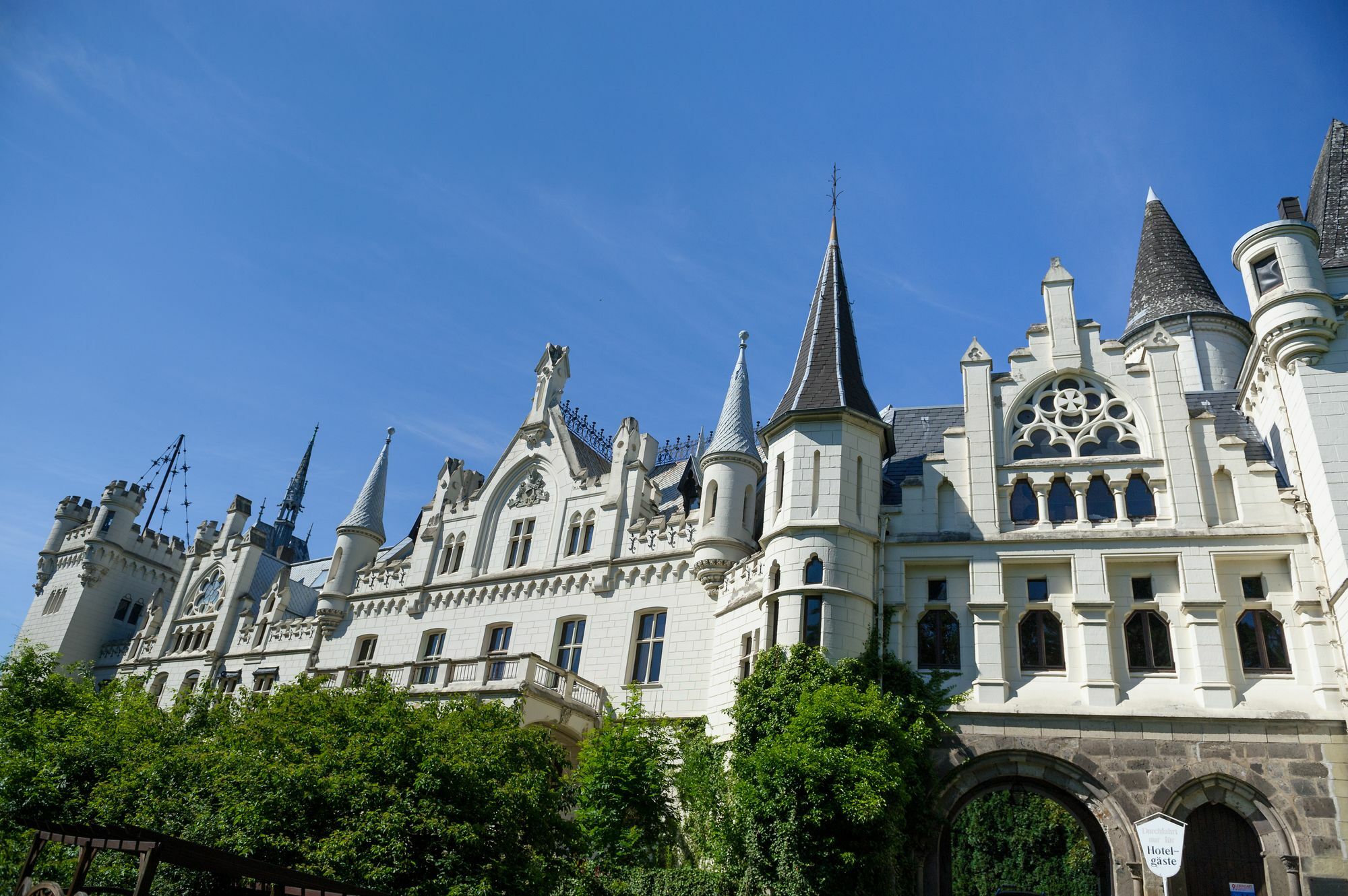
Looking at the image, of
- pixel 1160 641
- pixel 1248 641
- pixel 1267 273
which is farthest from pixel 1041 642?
pixel 1267 273

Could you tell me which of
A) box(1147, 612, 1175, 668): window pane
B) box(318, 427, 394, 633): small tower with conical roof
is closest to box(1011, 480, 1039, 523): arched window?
box(1147, 612, 1175, 668): window pane

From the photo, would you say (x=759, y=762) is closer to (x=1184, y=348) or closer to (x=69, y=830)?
(x=69, y=830)

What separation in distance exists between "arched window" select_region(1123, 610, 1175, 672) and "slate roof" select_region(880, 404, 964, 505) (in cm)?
645

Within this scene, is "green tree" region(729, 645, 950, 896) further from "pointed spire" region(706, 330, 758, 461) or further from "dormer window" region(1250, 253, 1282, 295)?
"dormer window" region(1250, 253, 1282, 295)

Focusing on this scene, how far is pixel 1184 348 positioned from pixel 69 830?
119ft

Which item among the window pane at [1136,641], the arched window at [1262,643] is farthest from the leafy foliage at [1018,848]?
the arched window at [1262,643]

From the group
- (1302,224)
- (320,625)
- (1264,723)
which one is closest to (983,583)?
(1264,723)

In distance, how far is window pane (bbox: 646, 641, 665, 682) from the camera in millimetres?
29078

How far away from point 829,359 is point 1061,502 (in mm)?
7378

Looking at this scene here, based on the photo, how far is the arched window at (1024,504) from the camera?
80.5 ft

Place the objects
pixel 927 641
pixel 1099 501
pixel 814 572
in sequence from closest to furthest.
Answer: pixel 927 641 < pixel 814 572 < pixel 1099 501

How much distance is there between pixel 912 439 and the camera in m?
29.2

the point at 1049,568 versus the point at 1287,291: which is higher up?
the point at 1287,291

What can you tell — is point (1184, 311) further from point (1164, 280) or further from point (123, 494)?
point (123, 494)
